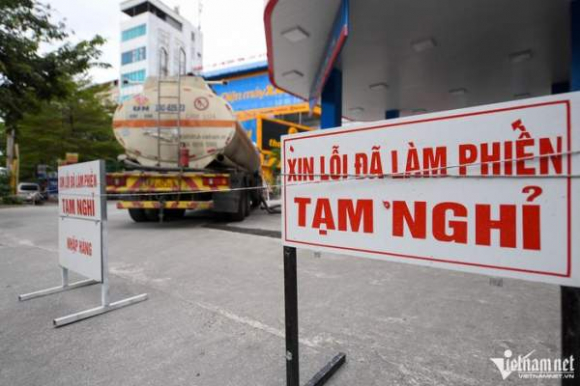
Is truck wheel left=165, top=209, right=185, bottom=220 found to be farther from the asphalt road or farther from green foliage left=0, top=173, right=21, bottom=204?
green foliage left=0, top=173, right=21, bottom=204

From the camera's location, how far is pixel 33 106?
9492 millimetres

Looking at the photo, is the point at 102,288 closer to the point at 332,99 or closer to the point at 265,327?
the point at 265,327

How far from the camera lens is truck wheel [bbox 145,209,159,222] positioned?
8.20 m

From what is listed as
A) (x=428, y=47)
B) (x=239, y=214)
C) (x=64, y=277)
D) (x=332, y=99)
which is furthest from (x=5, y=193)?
(x=428, y=47)

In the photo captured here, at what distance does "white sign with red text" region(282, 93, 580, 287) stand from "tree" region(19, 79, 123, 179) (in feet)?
72.1

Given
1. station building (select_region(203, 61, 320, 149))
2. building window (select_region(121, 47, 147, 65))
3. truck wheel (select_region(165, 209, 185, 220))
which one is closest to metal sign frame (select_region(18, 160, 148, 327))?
truck wheel (select_region(165, 209, 185, 220))

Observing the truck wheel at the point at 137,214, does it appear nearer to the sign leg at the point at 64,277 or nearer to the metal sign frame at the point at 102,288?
the sign leg at the point at 64,277

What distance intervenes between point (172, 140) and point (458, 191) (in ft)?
21.9

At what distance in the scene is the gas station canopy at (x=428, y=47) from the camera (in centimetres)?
382

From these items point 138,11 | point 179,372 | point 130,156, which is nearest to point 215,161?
point 130,156

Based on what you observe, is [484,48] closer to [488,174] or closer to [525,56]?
[525,56]

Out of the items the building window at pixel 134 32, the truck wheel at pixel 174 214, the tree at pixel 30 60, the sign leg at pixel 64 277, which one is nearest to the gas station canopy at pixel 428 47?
the sign leg at pixel 64 277

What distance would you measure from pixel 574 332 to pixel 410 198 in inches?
25.9

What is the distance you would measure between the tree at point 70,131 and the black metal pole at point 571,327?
75.0 ft
